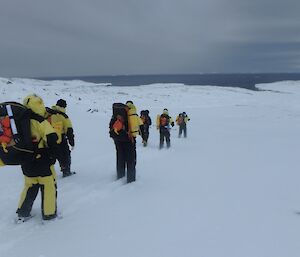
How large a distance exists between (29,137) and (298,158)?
882 cm

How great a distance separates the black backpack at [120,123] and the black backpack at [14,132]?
8.22ft

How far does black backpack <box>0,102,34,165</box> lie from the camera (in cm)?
461

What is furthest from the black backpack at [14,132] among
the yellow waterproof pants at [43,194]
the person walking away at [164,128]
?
the person walking away at [164,128]

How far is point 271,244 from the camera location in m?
4.30

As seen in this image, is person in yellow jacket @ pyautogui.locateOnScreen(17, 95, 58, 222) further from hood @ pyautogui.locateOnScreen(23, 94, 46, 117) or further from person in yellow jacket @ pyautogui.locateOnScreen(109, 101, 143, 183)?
person in yellow jacket @ pyautogui.locateOnScreen(109, 101, 143, 183)

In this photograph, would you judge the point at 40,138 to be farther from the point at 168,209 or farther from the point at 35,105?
the point at 168,209

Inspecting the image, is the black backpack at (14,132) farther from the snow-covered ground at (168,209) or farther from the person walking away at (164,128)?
the person walking away at (164,128)

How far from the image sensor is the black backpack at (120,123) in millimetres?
7094

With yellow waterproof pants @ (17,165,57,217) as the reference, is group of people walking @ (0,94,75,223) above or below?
above

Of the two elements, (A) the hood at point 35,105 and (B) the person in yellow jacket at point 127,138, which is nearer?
(A) the hood at point 35,105

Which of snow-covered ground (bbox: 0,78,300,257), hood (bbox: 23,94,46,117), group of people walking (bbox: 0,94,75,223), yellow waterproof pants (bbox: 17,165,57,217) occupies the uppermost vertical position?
hood (bbox: 23,94,46,117)

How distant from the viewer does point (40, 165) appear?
4.97m

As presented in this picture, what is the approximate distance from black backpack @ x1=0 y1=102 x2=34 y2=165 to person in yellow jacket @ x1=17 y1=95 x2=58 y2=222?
113 mm

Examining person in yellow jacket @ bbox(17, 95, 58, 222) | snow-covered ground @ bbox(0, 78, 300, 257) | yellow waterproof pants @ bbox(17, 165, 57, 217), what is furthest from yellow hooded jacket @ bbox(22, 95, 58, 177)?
snow-covered ground @ bbox(0, 78, 300, 257)
